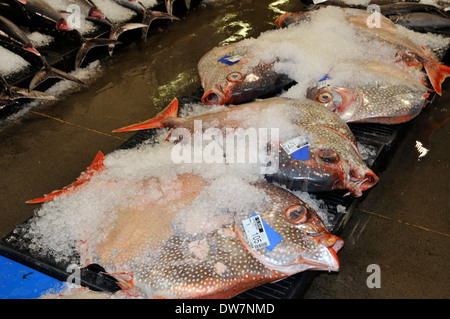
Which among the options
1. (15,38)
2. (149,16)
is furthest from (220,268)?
(149,16)

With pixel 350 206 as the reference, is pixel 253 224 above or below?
above

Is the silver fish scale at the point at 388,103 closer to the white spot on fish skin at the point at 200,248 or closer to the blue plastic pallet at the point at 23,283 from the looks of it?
the white spot on fish skin at the point at 200,248

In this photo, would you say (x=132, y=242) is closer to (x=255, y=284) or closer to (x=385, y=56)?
(x=255, y=284)

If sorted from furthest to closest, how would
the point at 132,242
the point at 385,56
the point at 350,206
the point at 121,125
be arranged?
the point at 121,125
the point at 385,56
the point at 350,206
the point at 132,242

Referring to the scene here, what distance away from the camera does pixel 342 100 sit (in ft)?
10.5

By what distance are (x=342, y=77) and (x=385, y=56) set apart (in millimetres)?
603

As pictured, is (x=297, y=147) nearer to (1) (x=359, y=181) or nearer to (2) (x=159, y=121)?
(1) (x=359, y=181)

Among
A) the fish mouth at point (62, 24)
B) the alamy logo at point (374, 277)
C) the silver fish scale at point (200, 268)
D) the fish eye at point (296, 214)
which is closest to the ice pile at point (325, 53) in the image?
the alamy logo at point (374, 277)

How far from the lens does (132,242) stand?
2.15 metres

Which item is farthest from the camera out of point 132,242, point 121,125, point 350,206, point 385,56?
point 121,125

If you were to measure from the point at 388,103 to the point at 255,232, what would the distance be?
1727 mm
